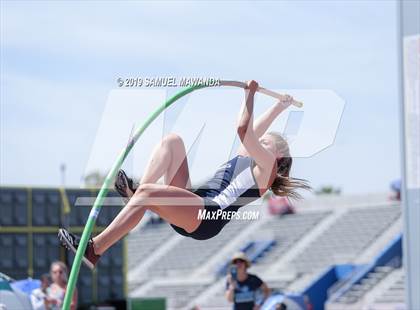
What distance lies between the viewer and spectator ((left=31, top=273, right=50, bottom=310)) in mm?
8297

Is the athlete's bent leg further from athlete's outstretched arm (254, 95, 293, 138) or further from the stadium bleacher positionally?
the stadium bleacher

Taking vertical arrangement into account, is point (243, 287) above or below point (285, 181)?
below

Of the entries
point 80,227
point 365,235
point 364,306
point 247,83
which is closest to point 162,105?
point 247,83

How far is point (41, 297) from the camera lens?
830 centimetres

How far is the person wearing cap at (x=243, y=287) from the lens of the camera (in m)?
8.87

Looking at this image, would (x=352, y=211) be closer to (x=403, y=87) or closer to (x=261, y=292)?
(x=261, y=292)

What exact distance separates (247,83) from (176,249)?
902 inches

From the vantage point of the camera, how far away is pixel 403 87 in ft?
20.2

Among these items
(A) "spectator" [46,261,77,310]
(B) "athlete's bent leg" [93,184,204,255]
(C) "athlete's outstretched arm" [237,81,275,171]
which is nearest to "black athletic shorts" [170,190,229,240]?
(B) "athlete's bent leg" [93,184,204,255]

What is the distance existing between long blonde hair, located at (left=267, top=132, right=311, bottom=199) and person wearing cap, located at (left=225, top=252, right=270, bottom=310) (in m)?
3.46

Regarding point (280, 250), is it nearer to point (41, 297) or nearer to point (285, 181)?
point (41, 297)

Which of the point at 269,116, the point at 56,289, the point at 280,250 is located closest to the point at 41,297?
the point at 56,289

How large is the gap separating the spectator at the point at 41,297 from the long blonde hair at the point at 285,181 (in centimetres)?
350

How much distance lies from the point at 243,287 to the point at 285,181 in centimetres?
360
